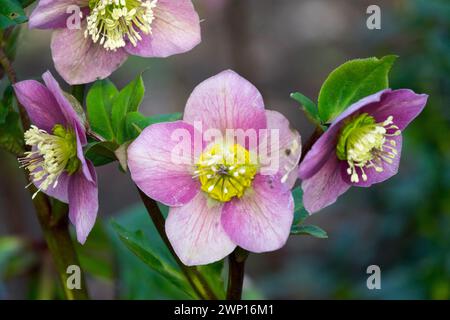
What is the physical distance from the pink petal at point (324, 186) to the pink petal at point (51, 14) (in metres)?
0.32

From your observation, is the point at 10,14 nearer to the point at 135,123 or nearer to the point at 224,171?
the point at 135,123

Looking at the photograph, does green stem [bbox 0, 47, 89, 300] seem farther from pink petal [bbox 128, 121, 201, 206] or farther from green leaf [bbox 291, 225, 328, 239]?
green leaf [bbox 291, 225, 328, 239]

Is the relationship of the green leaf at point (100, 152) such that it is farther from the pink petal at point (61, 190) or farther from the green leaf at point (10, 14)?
the green leaf at point (10, 14)

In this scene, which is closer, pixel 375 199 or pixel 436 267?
pixel 436 267

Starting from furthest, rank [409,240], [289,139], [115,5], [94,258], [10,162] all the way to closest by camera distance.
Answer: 1. [10,162]
2. [409,240]
3. [94,258]
4. [115,5]
5. [289,139]

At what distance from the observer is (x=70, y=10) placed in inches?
34.5

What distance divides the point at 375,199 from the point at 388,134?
978mm

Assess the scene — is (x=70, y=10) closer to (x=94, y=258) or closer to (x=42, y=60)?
(x=94, y=258)

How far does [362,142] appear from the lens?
824 millimetres

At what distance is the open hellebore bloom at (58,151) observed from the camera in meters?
0.80

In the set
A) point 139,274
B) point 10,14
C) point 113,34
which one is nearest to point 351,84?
point 113,34

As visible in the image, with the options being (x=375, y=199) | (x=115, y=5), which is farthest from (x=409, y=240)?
(x=115, y=5)

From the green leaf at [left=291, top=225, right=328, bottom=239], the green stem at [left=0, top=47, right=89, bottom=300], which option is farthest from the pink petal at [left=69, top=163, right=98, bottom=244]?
the green leaf at [left=291, top=225, right=328, bottom=239]

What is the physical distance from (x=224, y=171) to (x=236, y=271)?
4.4 inches
